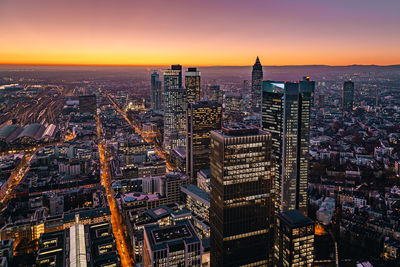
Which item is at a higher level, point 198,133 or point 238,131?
point 238,131

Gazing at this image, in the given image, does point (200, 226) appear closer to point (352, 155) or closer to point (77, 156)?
point (77, 156)

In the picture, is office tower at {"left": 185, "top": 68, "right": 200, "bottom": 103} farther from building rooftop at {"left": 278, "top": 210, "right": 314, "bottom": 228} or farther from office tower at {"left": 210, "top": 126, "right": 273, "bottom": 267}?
office tower at {"left": 210, "top": 126, "right": 273, "bottom": 267}

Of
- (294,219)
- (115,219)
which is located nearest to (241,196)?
(294,219)

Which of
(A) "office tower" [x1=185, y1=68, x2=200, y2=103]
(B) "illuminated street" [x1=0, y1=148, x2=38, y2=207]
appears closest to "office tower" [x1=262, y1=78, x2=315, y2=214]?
(B) "illuminated street" [x1=0, y1=148, x2=38, y2=207]

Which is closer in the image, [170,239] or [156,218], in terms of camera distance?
[170,239]

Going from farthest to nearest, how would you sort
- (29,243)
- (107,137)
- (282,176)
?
(107,137)
(282,176)
(29,243)

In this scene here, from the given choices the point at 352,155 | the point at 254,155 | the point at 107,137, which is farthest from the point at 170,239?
the point at 107,137

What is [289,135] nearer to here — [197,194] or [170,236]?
[197,194]
